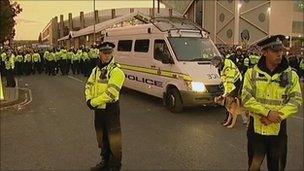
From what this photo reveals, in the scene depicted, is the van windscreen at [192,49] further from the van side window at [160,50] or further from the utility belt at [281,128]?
the utility belt at [281,128]

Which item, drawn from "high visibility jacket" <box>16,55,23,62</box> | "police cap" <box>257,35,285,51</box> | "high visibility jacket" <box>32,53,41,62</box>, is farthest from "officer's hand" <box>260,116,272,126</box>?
"high visibility jacket" <box>32,53,41,62</box>

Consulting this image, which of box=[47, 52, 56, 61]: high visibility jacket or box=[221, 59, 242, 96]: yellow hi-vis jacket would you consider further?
box=[47, 52, 56, 61]: high visibility jacket

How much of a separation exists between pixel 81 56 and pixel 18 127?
1800 centimetres

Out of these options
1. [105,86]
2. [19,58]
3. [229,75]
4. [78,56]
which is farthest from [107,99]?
[19,58]

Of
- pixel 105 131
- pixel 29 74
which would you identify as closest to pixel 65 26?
pixel 29 74

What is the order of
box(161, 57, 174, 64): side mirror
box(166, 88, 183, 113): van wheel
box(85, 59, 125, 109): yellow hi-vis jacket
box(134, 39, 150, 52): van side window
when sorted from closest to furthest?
box(85, 59, 125, 109): yellow hi-vis jacket < box(166, 88, 183, 113): van wheel < box(161, 57, 174, 64): side mirror < box(134, 39, 150, 52): van side window

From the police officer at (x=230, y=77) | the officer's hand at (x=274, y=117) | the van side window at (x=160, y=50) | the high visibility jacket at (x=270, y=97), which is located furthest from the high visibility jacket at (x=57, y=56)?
the officer's hand at (x=274, y=117)

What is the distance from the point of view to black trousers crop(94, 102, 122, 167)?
6543 millimetres

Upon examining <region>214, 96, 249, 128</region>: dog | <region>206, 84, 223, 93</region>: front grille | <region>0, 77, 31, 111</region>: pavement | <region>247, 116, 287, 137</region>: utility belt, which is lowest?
<region>0, 77, 31, 111</region>: pavement

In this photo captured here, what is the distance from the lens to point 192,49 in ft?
44.3

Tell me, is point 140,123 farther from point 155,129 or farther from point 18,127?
point 18,127

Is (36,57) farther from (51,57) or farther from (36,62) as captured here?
(51,57)

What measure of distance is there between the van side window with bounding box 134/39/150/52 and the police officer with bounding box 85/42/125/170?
8.02m

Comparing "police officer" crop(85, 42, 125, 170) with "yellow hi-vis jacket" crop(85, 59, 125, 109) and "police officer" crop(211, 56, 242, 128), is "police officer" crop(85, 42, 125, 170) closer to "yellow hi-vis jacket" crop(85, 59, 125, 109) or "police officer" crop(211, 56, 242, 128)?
"yellow hi-vis jacket" crop(85, 59, 125, 109)
